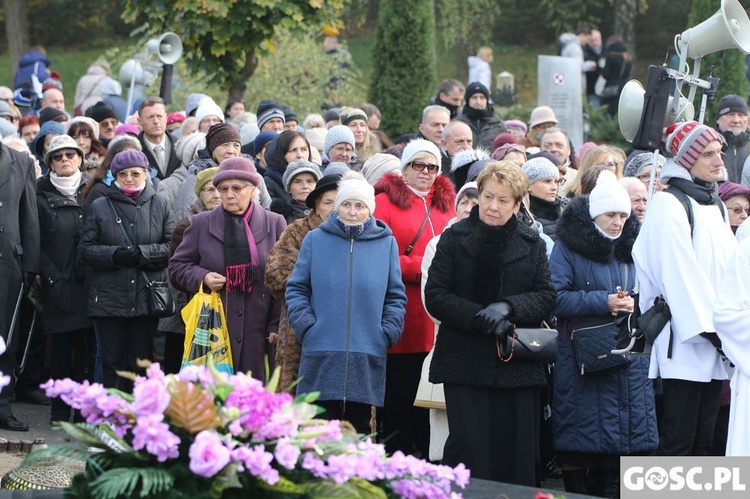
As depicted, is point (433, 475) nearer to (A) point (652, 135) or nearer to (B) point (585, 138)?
(A) point (652, 135)

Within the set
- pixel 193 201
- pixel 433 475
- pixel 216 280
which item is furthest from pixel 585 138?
pixel 433 475

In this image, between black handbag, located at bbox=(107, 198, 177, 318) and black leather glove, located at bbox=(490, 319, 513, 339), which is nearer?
black leather glove, located at bbox=(490, 319, 513, 339)

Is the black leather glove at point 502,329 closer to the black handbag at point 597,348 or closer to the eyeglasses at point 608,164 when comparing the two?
the black handbag at point 597,348

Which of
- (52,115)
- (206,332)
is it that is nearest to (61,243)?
(206,332)

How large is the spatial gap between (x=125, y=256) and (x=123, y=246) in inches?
4.5

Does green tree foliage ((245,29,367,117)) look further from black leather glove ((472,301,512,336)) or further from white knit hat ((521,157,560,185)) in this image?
black leather glove ((472,301,512,336))

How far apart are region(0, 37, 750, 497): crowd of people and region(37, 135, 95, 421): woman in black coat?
15 mm

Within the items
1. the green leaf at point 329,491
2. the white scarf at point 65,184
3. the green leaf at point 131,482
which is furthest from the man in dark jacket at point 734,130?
the green leaf at point 131,482

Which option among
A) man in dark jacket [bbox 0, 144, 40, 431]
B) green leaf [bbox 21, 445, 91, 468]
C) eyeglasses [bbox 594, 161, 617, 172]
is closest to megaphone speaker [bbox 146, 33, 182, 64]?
man in dark jacket [bbox 0, 144, 40, 431]

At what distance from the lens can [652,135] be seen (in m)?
7.88

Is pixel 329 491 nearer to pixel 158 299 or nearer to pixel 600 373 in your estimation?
pixel 600 373

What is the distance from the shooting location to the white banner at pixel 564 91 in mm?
18594

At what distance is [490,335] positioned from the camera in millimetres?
6953

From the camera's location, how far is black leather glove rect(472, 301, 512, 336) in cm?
684
